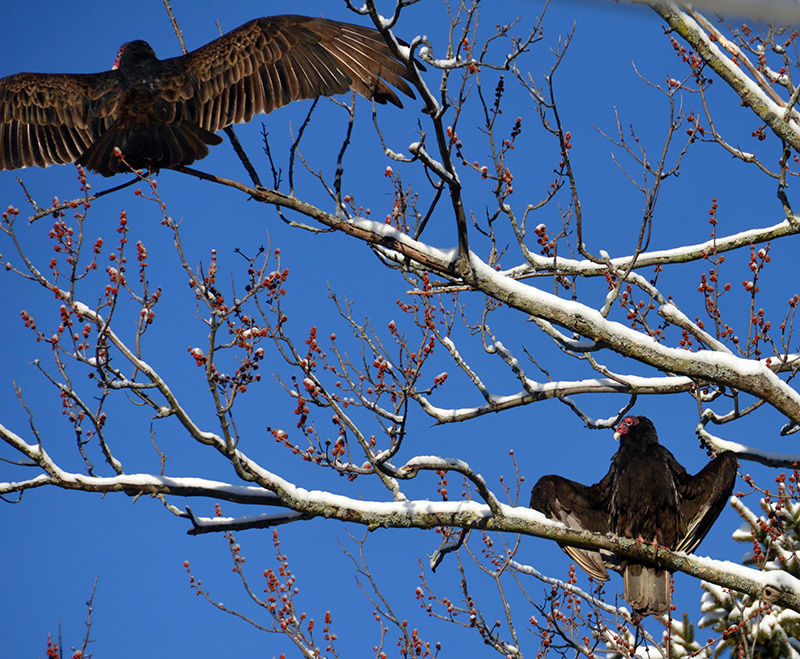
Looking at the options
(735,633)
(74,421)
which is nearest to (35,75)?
(74,421)

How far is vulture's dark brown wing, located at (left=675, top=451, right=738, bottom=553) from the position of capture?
5.13 meters

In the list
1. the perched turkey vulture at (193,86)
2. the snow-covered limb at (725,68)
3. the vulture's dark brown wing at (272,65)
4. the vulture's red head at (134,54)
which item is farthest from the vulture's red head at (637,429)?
the vulture's red head at (134,54)

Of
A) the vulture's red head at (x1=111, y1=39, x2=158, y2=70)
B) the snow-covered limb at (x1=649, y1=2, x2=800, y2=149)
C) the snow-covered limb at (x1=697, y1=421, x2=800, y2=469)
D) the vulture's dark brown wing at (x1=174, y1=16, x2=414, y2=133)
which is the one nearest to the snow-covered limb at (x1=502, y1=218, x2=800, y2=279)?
the snow-covered limb at (x1=649, y1=2, x2=800, y2=149)

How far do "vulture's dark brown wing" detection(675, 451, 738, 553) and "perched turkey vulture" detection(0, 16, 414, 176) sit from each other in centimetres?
306

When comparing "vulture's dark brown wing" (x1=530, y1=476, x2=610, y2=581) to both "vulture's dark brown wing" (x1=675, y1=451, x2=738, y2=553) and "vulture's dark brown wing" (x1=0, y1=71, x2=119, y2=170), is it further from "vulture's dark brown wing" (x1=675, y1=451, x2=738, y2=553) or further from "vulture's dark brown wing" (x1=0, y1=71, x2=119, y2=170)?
"vulture's dark brown wing" (x1=0, y1=71, x2=119, y2=170)

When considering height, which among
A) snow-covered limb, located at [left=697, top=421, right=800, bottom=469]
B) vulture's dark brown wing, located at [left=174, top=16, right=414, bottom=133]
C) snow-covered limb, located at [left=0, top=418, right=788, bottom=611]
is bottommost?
snow-covered limb, located at [left=0, top=418, right=788, bottom=611]

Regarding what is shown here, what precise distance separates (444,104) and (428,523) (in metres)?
2.12

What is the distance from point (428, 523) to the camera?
4.24 m

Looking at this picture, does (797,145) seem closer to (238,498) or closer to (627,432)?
(627,432)

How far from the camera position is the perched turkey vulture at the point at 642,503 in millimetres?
4988

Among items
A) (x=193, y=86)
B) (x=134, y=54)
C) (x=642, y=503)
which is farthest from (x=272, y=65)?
(x=642, y=503)

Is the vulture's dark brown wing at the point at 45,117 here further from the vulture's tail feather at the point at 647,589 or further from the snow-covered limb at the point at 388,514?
the vulture's tail feather at the point at 647,589

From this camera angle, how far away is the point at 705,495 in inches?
210

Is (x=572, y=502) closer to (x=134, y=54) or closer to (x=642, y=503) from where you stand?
(x=642, y=503)
